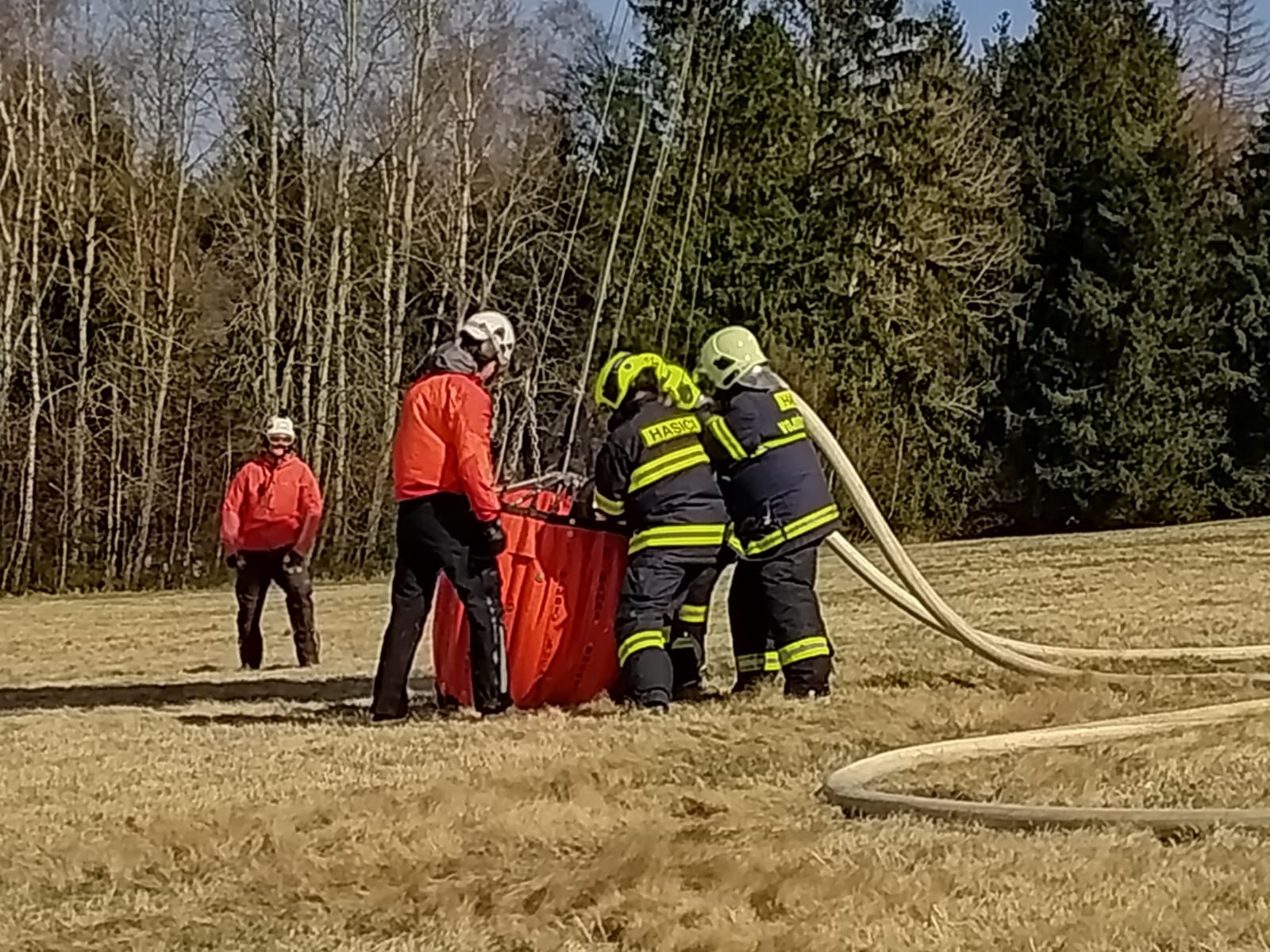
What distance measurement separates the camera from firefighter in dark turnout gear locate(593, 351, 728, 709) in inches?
366

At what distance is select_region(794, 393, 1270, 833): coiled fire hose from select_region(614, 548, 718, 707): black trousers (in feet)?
3.21

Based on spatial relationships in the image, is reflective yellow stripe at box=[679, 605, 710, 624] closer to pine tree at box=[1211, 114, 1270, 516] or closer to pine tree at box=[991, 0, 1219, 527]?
pine tree at box=[991, 0, 1219, 527]

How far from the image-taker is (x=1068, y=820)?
5980 mm

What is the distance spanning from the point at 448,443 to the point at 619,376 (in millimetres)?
840

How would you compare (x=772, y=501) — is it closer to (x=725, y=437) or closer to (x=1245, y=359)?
(x=725, y=437)

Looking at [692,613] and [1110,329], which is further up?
[1110,329]

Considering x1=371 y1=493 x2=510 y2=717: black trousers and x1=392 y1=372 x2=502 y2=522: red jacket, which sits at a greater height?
x1=392 y1=372 x2=502 y2=522: red jacket

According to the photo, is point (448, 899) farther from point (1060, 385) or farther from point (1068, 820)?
point (1060, 385)

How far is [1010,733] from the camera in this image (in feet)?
25.6

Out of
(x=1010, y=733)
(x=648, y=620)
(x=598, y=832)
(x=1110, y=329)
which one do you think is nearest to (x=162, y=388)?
(x=1110, y=329)

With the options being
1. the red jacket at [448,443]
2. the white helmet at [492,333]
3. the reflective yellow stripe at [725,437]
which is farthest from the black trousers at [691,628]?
the white helmet at [492,333]

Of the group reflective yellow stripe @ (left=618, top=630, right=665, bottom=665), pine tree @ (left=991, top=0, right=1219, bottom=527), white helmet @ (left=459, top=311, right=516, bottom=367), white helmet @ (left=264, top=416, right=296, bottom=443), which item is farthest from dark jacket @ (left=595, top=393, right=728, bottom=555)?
pine tree @ (left=991, top=0, right=1219, bottom=527)

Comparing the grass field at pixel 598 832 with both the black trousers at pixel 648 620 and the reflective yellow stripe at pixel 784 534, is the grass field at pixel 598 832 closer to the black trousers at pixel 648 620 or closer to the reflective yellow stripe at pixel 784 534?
the black trousers at pixel 648 620

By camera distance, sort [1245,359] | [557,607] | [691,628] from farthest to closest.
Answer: [1245,359] → [691,628] → [557,607]
